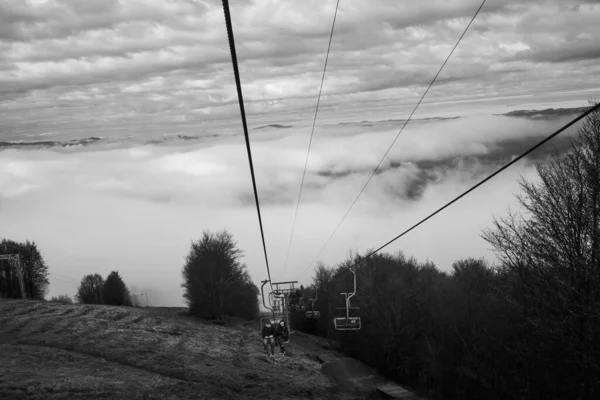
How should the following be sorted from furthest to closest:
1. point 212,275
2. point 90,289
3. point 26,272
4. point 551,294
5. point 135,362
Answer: point 90,289 < point 26,272 < point 212,275 < point 135,362 < point 551,294

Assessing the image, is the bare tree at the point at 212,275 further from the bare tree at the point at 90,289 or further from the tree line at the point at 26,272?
the bare tree at the point at 90,289

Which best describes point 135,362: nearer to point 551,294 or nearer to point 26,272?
point 551,294

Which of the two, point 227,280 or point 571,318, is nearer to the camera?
point 571,318

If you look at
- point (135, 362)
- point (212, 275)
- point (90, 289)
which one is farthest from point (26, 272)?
point (135, 362)

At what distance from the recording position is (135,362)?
61.0m

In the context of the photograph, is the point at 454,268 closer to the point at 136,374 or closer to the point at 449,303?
the point at 449,303

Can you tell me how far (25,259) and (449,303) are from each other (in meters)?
117

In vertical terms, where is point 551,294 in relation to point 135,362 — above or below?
above

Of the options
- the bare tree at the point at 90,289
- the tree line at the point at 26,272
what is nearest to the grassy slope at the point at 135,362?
the tree line at the point at 26,272

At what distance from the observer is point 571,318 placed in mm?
29766

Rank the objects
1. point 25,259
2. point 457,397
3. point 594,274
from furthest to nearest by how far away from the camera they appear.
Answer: point 25,259 < point 457,397 < point 594,274

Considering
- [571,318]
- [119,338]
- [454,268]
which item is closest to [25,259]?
[119,338]

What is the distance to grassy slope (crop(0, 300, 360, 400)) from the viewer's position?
146 feet

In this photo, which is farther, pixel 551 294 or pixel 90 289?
pixel 90 289
